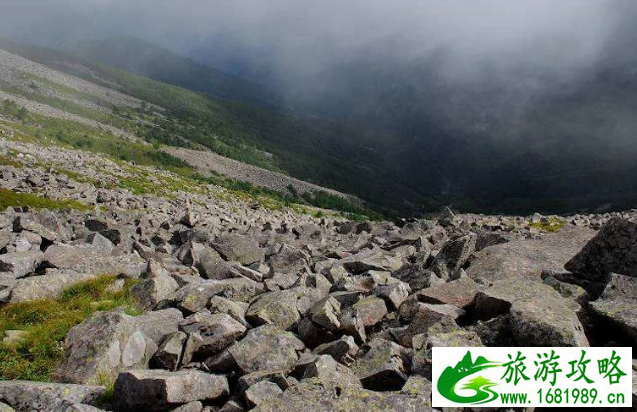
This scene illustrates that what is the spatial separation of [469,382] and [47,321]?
1109 cm

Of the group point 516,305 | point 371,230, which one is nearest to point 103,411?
point 516,305

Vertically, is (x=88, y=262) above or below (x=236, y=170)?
below

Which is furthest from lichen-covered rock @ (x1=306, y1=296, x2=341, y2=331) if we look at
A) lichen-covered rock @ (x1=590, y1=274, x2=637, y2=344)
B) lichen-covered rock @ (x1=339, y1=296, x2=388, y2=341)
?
lichen-covered rock @ (x1=590, y1=274, x2=637, y2=344)

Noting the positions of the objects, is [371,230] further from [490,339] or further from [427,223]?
[490,339]

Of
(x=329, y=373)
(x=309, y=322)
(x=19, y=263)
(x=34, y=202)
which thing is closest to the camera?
(x=329, y=373)

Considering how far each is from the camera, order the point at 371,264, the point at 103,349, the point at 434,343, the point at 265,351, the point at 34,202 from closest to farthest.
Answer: the point at 434,343 < the point at 103,349 < the point at 265,351 < the point at 371,264 < the point at 34,202

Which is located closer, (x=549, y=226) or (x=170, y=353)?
(x=170, y=353)

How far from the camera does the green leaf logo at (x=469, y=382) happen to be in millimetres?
7238

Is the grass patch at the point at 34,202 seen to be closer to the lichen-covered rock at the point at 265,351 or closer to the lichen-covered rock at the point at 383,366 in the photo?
the lichen-covered rock at the point at 265,351

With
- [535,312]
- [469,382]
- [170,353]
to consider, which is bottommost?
[170,353]

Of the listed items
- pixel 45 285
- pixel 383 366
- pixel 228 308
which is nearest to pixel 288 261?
pixel 228 308

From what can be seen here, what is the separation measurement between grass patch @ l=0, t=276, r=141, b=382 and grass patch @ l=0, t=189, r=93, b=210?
29.8 m

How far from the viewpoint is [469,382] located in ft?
24.7

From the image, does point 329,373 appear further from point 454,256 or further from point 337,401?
point 454,256
